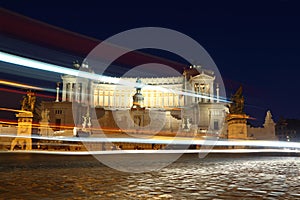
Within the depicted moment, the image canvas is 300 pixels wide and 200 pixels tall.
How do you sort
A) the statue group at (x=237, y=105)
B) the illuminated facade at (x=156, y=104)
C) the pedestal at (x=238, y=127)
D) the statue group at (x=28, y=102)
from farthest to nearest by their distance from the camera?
the illuminated facade at (x=156, y=104) < the statue group at (x=237, y=105) < the pedestal at (x=238, y=127) < the statue group at (x=28, y=102)

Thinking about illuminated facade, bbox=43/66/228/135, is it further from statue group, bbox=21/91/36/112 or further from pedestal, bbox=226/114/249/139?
statue group, bbox=21/91/36/112

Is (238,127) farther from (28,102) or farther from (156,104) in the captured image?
(156,104)

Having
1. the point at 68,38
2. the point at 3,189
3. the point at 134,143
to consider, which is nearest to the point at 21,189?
the point at 3,189

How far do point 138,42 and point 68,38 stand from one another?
4373 centimetres

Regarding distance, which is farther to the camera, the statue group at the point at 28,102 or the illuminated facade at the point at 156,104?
the illuminated facade at the point at 156,104

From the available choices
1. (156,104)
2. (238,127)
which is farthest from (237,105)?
(156,104)

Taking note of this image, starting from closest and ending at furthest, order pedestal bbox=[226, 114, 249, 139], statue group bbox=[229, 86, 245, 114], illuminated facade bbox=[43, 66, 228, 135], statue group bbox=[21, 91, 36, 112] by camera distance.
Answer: statue group bbox=[21, 91, 36, 112]
pedestal bbox=[226, 114, 249, 139]
statue group bbox=[229, 86, 245, 114]
illuminated facade bbox=[43, 66, 228, 135]

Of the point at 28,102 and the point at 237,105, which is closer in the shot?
the point at 28,102

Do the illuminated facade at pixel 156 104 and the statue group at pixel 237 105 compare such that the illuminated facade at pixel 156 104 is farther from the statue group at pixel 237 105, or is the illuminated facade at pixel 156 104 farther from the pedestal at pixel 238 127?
the statue group at pixel 237 105

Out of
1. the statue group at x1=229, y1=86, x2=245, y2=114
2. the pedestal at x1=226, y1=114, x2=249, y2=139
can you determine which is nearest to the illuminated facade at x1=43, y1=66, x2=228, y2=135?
the pedestal at x1=226, y1=114, x2=249, y2=139

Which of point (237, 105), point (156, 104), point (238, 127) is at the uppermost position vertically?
point (156, 104)

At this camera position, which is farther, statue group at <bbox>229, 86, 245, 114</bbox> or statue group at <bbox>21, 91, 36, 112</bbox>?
statue group at <bbox>229, 86, 245, 114</bbox>

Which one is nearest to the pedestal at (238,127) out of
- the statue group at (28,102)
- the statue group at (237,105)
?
the statue group at (237,105)

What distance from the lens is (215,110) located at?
228 feet
